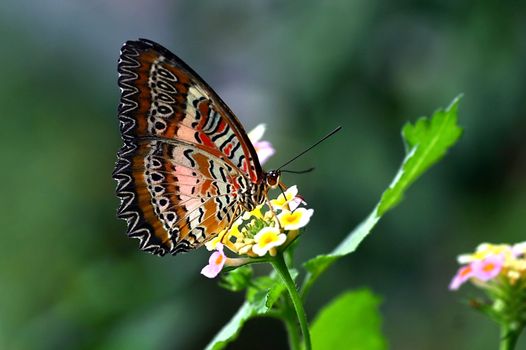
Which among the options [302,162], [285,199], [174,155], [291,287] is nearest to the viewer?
[291,287]

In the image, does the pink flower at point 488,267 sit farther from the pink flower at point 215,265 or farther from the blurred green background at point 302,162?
the blurred green background at point 302,162

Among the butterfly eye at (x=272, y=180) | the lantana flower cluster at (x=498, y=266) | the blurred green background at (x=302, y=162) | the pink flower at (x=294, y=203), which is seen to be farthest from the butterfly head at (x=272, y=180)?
the blurred green background at (x=302, y=162)

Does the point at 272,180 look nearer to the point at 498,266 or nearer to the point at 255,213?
the point at 255,213

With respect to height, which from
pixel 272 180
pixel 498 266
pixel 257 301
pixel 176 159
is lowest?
pixel 498 266

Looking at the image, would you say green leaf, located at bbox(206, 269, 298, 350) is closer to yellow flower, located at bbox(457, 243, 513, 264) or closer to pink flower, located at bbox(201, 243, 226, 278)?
pink flower, located at bbox(201, 243, 226, 278)

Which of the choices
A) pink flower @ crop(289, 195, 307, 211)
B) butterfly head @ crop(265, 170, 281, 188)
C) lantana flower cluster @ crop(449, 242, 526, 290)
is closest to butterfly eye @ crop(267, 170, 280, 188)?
butterfly head @ crop(265, 170, 281, 188)

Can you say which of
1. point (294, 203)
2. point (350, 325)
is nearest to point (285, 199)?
point (294, 203)
